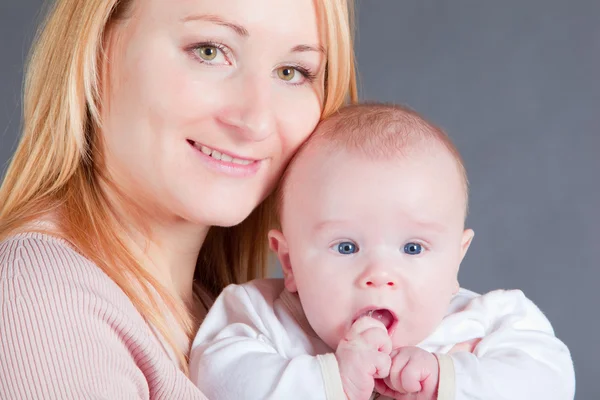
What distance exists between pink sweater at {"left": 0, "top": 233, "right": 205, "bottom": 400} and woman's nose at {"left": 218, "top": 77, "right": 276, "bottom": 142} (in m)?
0.47

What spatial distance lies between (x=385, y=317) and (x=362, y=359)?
0.17 meters

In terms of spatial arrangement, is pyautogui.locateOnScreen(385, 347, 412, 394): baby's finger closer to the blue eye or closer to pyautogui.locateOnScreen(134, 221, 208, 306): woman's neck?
the blue eye

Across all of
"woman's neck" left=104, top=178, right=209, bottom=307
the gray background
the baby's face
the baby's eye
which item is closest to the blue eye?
the baby's face

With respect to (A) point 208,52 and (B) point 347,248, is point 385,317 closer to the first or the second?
(B) point 347,248

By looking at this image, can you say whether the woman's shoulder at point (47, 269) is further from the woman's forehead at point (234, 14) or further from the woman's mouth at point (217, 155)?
the woman's forehead at point (234, 14)

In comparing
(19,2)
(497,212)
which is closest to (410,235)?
(497,212)

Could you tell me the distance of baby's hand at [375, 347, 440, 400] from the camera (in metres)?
2.04

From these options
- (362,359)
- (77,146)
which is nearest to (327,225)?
(362,359)

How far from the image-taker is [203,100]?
2.28m

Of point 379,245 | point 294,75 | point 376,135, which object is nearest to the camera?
point 379,245

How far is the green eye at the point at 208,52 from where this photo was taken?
229 centimetres

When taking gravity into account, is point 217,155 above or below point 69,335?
above

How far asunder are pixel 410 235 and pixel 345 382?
350 millimetres

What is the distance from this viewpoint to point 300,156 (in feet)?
7.83
